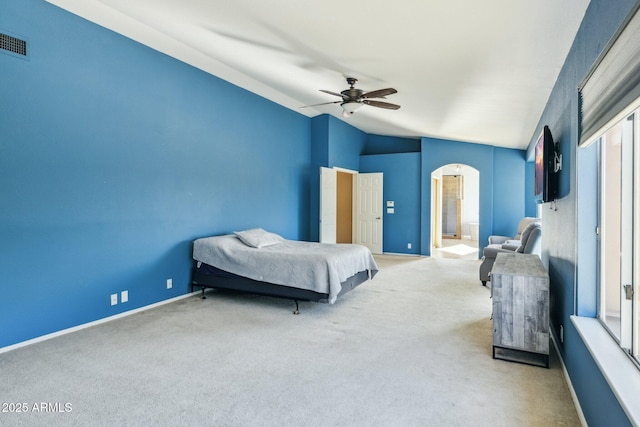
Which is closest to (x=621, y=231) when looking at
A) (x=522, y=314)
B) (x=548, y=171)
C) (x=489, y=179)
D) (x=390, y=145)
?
(x=522, y=314)

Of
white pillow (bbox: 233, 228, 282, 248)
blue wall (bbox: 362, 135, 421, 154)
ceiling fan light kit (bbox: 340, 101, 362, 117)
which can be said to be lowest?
white pillow (bbox: 233, 228, 282, 248)

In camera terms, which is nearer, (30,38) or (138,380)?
(138,380)

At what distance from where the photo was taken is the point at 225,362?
9.16ft

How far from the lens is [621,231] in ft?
6.19

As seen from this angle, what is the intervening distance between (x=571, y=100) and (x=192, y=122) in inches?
165

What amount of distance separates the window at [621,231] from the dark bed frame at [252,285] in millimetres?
2548

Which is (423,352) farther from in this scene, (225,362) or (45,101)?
(45,101)

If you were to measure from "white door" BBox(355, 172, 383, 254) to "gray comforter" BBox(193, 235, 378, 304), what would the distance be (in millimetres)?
3772

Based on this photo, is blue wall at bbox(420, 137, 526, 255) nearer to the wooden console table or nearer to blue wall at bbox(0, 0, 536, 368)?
blue wall at bbox(0, 0, 536, 368)

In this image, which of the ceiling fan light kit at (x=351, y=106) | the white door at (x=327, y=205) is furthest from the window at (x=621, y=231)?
the white door at (x=327, y=205)

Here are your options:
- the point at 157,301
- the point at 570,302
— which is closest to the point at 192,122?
the point at 157,301

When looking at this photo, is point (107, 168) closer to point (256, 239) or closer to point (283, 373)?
point (256, 239)

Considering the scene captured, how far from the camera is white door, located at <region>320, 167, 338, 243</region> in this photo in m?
7.09

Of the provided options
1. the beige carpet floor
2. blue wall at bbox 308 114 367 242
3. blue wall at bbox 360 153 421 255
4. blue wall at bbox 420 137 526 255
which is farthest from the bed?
blue wall at bbox 420 137 526 255
